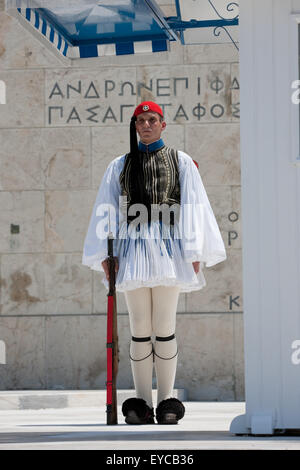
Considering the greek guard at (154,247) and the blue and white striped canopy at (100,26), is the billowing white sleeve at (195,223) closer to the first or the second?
the greek guard at (154,247)

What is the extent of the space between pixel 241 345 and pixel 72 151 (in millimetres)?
2541

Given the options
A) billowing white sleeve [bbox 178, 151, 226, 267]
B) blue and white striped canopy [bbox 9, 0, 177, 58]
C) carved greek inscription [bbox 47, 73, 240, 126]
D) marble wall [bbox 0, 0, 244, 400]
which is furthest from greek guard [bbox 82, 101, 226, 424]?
carved greek inscription [bbox 47, 73, 240, 126]

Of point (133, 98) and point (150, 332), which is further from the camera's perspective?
point (133, 98)

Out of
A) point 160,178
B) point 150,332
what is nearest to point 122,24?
point 160,178

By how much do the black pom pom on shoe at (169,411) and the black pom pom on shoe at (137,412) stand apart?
0.22 feet

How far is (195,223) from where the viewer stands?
6211mm

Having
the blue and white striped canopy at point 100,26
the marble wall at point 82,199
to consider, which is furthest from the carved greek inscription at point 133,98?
the blue and white striped canopy at point 100,26

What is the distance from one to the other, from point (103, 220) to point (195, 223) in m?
0.56

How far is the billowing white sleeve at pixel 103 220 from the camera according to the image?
6285 millimetres

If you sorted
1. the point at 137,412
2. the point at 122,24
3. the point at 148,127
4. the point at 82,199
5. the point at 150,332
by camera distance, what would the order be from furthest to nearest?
1. the point at 82,199
2. the point at 122,24
3. the point at 148,127
4. the point at 150,332
5. the point at 137,412

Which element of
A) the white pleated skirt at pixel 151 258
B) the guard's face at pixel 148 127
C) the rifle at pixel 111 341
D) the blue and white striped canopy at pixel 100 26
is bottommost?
the rifle at pixel 111 341

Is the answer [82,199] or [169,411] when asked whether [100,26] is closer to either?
[169,411]
